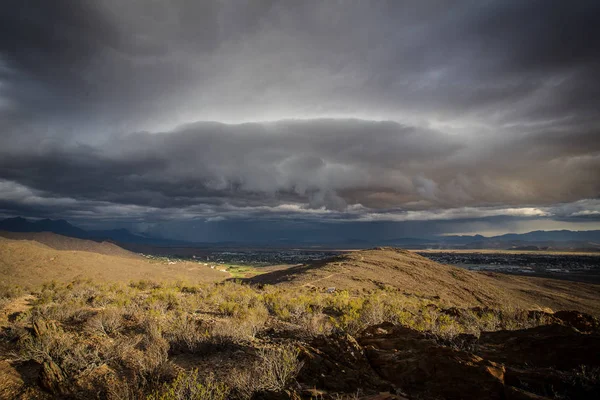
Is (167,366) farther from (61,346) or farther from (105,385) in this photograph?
(61,346)

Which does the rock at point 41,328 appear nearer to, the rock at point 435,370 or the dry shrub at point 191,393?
Answer: the dry shrub at point 191,393

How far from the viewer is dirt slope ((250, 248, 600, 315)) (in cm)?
3947

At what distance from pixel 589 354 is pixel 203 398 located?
32.1 feet

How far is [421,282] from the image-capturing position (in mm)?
45500

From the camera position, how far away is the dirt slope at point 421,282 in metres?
39.5

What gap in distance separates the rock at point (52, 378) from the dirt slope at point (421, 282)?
30.0 metres

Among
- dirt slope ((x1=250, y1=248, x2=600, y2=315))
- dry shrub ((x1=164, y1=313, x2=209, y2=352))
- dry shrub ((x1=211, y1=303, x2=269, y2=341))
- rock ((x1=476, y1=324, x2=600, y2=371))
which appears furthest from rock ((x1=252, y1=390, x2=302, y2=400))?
dirt slope ((x1=250, y1=248, x2=600, y2=315))

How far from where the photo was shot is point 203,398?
634 cm

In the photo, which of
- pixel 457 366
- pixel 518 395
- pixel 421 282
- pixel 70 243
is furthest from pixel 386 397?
pixel 70 243

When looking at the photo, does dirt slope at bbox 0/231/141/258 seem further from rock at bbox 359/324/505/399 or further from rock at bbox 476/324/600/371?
rock at bbox 476/324/600/371

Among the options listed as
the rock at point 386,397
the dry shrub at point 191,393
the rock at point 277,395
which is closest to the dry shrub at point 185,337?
the dry shrub at point 191,393

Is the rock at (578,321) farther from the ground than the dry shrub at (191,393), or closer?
closer

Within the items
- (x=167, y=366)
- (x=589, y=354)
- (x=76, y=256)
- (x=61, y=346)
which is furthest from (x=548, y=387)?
(x=76, y=256)

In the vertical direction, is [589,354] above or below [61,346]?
above
